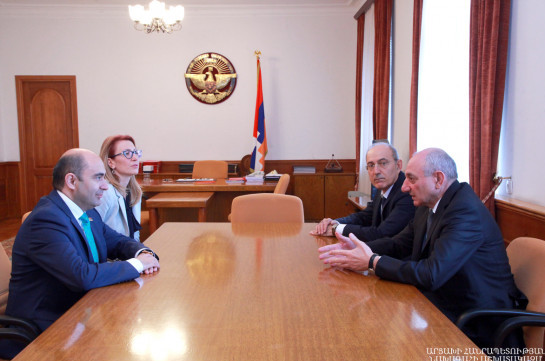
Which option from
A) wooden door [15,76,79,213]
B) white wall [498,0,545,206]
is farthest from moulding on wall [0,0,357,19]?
white wall [498,0,545,206]

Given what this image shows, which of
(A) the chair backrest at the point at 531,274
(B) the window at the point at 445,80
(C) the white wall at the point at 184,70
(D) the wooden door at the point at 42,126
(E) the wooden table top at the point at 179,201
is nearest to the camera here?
(A) the chair backrest at the point at 531,274

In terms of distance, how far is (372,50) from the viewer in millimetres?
6281

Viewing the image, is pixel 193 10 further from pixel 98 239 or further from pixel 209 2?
pixel 98 239

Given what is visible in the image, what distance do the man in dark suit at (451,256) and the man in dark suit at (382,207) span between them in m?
0.52

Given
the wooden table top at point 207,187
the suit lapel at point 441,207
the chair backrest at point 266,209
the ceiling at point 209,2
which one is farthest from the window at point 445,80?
the ceiling at point 209,2

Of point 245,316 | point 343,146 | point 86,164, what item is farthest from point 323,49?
point 245,316

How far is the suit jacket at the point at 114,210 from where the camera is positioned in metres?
2.69

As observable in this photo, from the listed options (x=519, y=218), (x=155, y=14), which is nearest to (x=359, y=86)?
(x=155, y=14)

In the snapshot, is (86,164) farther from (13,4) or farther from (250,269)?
(13,4)

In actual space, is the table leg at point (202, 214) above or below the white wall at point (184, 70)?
below

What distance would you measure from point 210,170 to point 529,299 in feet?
16.5

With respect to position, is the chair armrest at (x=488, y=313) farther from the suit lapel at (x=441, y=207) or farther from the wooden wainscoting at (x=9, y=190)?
the wooden wainscoting at (x=9, y=190)

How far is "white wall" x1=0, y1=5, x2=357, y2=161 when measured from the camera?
23.6ft

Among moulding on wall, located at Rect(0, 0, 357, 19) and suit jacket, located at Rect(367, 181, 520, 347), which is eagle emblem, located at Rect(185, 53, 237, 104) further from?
suit jacket, located at Rect(367, 181, 520, 347)
